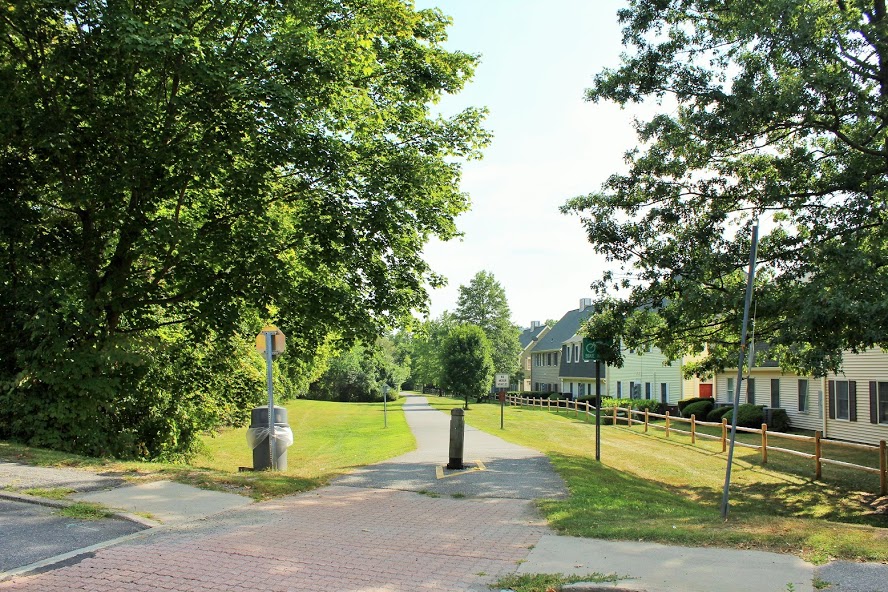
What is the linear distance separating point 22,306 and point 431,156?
26.3ft

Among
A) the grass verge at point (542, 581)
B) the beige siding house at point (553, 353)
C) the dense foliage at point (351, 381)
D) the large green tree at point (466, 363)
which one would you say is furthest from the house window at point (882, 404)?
the dense foliage at point (351, 381)

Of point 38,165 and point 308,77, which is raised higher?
point 308,77

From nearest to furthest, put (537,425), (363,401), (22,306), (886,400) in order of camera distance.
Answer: (22,306)
(886,400)
(537,425)
(363,401)

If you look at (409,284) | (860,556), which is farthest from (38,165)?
(860,556)

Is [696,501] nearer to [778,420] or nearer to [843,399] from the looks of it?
[843,399]

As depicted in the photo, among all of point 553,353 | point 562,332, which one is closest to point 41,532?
point 562,332

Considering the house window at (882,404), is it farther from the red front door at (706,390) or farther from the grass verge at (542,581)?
the grass verge at (542,581)

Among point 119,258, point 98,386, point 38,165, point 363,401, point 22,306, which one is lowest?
point 363,401

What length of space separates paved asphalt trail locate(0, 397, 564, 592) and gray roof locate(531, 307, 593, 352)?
164ft

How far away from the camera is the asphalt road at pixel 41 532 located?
20.2ft

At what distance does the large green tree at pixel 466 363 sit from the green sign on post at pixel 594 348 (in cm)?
3503

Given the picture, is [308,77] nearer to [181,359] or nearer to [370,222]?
[370,222]

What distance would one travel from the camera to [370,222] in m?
12.6

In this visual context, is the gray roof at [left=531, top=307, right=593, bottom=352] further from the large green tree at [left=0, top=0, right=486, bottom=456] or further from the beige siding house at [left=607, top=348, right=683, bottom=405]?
the large green tree at [left=0, top=0, right=486, bottom=456]
